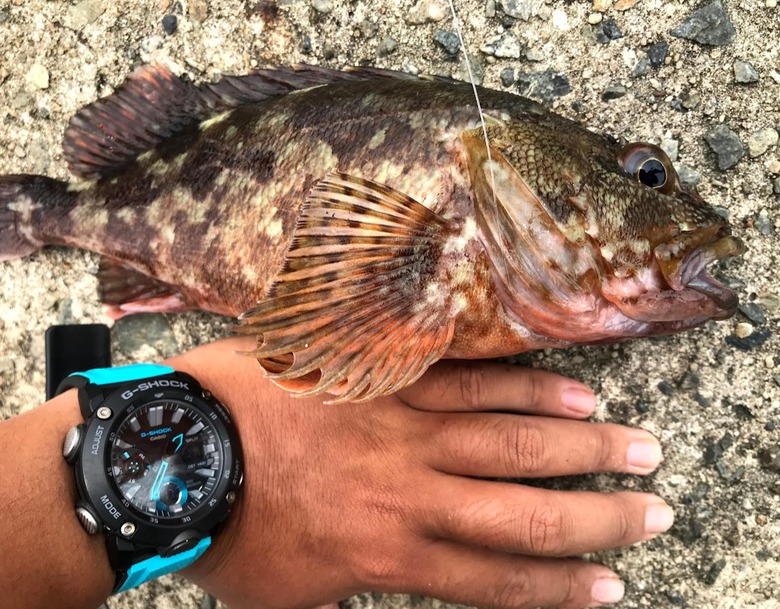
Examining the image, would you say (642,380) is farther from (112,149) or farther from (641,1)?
(112,149)

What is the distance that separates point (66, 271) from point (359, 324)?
143 centimetres

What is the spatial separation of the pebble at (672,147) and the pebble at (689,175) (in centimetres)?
4

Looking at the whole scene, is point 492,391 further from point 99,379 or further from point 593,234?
point 99,379

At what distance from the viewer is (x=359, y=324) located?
158 cm

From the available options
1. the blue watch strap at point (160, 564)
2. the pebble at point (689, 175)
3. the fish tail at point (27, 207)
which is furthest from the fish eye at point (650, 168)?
the fish tail at point (27, 207)

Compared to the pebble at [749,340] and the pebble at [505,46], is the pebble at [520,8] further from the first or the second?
the pebble at [749,340]

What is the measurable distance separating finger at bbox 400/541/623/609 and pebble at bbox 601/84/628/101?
4.84ft

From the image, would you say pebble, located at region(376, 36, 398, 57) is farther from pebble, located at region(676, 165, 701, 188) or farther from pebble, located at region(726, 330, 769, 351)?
pebble, located at region(726, 330, 769, 351)

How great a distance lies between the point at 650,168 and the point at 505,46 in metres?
0.77

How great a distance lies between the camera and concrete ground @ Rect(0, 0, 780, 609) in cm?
197

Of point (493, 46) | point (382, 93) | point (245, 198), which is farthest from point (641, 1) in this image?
point (245, 198)

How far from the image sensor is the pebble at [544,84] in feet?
6.79

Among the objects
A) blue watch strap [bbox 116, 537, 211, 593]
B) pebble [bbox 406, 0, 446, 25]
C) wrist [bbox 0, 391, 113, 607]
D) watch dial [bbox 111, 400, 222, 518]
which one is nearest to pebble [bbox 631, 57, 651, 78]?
pebble [bbox 406, 0, 446, 25]

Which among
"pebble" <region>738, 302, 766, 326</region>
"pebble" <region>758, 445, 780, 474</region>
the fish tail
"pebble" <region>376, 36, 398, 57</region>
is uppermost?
"pebble" <region>376, 36, 398, 57</region>
